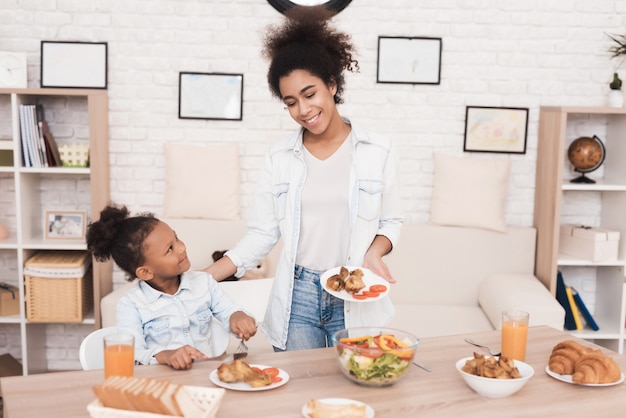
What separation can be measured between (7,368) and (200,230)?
1.20m

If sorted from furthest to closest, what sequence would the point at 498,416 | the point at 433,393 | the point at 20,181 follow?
the point at 20,181, the point at 433,393, the point at 498,416

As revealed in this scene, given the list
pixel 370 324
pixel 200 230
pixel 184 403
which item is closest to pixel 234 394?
pixel 184 403

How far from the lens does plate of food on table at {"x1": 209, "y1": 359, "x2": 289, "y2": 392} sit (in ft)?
4.84

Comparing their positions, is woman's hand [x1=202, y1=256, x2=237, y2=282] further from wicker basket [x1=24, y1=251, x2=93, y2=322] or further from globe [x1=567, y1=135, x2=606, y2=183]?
globe [x1=567, y1=135, x2=606, y2=183]

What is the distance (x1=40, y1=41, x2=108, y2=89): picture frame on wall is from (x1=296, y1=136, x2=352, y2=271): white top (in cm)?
206

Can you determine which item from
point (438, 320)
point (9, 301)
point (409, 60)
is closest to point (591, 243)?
point (438, 320)

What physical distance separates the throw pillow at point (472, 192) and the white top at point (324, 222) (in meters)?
1.80

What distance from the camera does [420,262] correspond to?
368 centimetres

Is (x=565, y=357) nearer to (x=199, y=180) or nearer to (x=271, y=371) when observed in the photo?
(x=271, y=371)

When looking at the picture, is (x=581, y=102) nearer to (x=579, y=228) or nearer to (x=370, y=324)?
(x=579, y=228)

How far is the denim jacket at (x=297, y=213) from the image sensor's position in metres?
2.02

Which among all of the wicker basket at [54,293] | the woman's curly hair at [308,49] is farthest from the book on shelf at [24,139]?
the woman's curly hair at [308,49]

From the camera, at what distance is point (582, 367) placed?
1567 mm

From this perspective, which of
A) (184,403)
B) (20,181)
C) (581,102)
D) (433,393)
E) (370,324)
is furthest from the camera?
(581,102)
